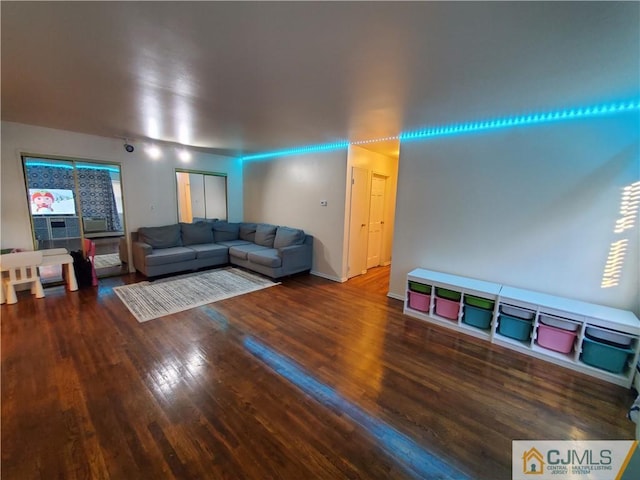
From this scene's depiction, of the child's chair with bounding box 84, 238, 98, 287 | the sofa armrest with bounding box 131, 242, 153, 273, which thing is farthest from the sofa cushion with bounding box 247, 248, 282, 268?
the child's chair with bounding box 84, 238, 98, 287

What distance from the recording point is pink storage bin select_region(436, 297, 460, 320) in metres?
3.13

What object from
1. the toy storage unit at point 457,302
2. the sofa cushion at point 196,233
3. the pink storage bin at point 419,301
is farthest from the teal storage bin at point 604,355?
A: the sofa cushion at point 196,233

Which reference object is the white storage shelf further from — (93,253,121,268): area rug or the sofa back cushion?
(93,253,121,268): area rug

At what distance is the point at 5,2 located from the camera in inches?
50.8

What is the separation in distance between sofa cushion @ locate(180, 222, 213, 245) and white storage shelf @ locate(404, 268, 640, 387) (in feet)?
15.1

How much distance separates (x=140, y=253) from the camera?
457cm

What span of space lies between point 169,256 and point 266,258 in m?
1.68

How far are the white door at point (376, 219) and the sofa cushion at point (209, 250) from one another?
3.03m

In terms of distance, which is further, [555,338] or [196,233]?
[196,233]

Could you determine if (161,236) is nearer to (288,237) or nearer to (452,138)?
(288,237)

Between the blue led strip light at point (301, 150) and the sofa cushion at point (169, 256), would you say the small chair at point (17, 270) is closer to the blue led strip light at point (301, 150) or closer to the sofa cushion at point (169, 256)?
the sofa cushion at point (169, 256)

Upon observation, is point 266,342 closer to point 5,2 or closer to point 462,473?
point 462,473

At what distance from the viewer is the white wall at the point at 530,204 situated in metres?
2.46

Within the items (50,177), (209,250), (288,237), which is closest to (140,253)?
(209,250)
